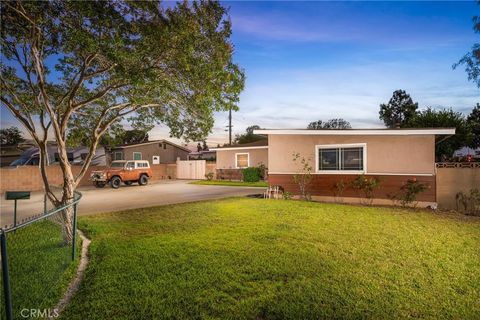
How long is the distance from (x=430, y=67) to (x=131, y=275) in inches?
714

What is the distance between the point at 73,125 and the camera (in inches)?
340

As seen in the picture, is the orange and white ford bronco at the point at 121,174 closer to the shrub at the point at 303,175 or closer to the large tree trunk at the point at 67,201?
the shrub at the point at 303,175

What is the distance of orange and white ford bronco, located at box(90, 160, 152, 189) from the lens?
20.0 meters

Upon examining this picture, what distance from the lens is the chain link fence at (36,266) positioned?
2971mm

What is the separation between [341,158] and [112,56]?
33.5 ft

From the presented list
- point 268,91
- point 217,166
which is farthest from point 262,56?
point 217,166

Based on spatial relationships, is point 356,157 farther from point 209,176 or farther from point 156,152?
point 156,152

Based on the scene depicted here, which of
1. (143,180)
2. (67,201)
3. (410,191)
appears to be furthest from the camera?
(143,180)

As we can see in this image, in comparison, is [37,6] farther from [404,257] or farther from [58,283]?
[404,257]

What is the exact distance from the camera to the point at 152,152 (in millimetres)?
32406

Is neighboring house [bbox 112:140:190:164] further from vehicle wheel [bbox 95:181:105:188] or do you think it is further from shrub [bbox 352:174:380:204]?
shrub [bbox 352:174:380:204]

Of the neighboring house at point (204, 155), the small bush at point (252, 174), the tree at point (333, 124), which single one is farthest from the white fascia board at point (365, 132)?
the tree at point (333, 124)

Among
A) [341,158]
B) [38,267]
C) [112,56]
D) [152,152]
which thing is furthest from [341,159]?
[152,152]

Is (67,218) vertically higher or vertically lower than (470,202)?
higher
